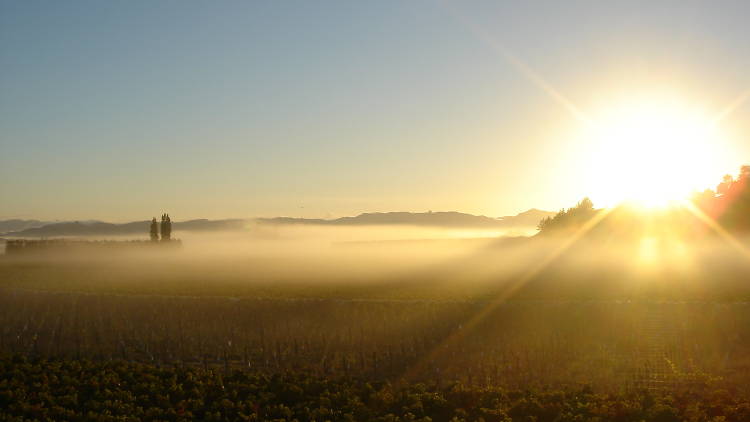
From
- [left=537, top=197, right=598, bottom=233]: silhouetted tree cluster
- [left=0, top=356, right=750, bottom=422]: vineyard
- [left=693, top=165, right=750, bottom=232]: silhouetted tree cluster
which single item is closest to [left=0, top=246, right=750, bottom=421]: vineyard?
[left=0, top=356, right=750, bottom=422]: vineyard

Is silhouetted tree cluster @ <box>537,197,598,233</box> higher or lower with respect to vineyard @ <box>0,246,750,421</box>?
higher

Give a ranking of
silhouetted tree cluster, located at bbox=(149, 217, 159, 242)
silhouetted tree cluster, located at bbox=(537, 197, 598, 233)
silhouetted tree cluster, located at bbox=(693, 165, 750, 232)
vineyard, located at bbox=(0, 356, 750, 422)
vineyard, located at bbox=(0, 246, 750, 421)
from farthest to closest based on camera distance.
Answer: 1. silhouetted tree cluster, located at bbox=(149, 217, 159, 242)
2. silhouetted tree cluster, located at bbox=(537, 197, 598, 233)
3. silhouetted tree cluster, located at bbox=(693, 165, 750, 232)
4. vineyard, located at bbox=(0, 246, 750, 421)
5. vineyard, located at bbox=(0, 356, 750, 422)

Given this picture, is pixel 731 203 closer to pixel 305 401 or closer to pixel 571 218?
pixel 571 218

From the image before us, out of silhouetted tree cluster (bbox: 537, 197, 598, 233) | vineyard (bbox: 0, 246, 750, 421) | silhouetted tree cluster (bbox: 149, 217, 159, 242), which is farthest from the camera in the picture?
silhouetted tree cluster (bbox: 149, 217, 159, 242)

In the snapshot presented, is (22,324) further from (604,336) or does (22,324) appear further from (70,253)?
(70,253)

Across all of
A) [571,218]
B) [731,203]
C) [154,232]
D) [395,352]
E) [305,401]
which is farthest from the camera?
[154,232]

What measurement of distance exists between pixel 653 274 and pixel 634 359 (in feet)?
71.8

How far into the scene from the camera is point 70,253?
348 feet

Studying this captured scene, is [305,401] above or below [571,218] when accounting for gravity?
below

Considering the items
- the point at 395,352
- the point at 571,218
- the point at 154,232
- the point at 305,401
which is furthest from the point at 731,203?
the point at 154,232

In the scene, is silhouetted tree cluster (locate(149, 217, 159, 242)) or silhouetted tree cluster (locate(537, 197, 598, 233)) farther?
silhouetted tree cluster (locate(149, 217, 159, 242))

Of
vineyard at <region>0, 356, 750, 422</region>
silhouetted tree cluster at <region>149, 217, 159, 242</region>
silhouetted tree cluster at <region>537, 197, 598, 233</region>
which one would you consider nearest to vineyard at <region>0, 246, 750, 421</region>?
vineyard at <region>0, 356, 750, 422</region>

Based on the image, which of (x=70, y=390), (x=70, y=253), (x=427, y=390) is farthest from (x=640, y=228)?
(x=70, y=253)

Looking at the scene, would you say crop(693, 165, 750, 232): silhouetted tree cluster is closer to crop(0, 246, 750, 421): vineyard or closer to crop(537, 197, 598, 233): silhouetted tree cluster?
crop(537, 197, 598, 233): silhouetted tree cluster
